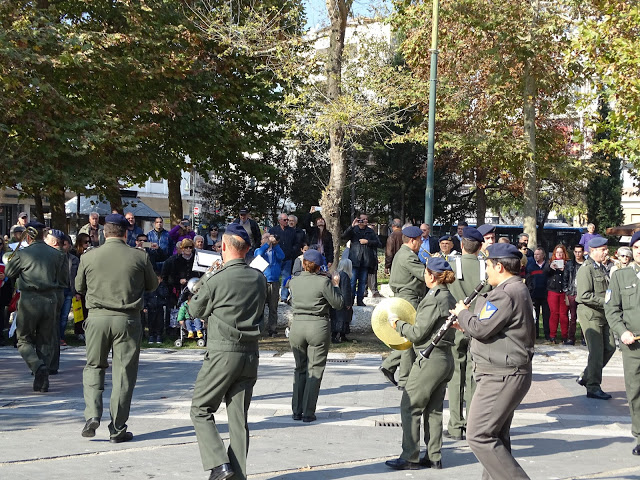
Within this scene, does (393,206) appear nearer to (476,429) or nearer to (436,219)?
(436,219)

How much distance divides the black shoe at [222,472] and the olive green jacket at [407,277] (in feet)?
15.4

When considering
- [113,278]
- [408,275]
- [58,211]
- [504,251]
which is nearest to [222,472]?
[113,278]

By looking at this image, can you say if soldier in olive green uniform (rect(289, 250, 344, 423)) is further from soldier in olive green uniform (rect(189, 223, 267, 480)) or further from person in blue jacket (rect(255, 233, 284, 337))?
person in blue jacket (rect(255, 233, 284, 337))

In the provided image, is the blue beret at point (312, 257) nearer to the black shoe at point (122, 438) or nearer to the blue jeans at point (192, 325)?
the black shoe at point (122, 438)

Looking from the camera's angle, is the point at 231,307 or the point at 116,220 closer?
the point at 231,307

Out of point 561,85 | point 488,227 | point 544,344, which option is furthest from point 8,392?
point 561,85

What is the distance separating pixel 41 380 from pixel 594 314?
6886 mm

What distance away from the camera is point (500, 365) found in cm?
561

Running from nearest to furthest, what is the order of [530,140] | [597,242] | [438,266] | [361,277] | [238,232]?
1. [238,232]
2. [438,266]
3. [597,242]
4. [361,277]
5. [530,140]

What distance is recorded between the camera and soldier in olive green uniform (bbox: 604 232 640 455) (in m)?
7.82

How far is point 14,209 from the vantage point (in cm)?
5019

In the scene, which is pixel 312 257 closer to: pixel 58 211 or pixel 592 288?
pixel 592 288

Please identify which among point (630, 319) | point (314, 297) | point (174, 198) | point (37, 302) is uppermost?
point (174, 198)

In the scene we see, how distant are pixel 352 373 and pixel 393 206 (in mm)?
26806
